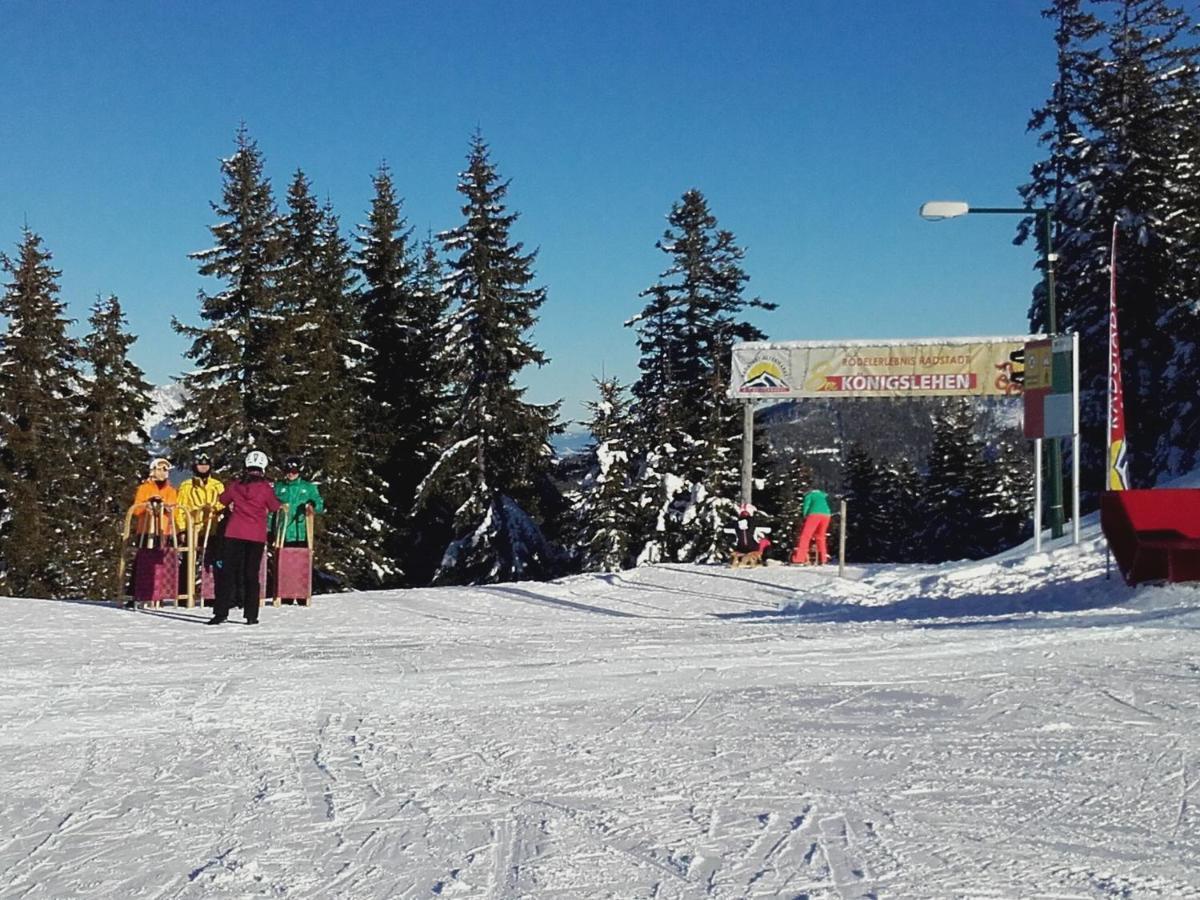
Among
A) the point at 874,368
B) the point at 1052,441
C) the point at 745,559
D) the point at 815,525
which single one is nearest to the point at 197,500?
the point at 745,559

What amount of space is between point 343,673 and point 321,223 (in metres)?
34.4

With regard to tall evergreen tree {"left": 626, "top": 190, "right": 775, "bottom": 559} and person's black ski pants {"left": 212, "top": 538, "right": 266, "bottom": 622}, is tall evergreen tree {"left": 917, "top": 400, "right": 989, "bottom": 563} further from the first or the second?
person's black ski pants {"left": 212, "top": 538, "right": 266, "bottom": 622}

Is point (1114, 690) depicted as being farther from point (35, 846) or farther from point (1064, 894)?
point (35, 846)

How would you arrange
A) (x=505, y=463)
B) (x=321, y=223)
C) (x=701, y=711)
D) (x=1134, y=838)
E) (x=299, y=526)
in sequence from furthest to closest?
(x=321, y=223)
(x=505, y=463)
(x=299, y=526)
(x=701, y=711)
(x=1134, y=838)

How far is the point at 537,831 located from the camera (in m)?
4.42

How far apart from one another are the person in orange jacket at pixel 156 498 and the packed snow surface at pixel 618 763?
350 centimetres

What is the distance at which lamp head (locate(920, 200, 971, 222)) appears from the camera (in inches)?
657

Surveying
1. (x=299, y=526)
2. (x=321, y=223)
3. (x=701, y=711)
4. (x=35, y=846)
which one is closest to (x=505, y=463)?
(x=321, y=223)

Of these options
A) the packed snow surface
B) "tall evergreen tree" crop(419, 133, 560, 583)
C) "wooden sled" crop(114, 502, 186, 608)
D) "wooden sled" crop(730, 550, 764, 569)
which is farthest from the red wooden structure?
"tall evergreen tree" crop(419, 133, 560, 583)

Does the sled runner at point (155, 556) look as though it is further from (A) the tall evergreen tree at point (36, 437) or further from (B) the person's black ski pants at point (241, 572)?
(A) the tall evergreen tree at point (36, 437)

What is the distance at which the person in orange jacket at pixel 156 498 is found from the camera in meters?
14.1

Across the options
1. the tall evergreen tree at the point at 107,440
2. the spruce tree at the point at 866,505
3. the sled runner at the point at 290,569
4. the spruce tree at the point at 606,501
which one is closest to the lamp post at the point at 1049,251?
the sled runner at the point at 290,569

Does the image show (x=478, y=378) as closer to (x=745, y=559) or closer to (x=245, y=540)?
(x=745, y=559)

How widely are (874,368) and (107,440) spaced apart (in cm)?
2704
